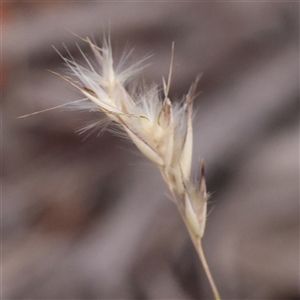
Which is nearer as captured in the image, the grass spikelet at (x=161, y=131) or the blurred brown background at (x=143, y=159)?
the grass spikelet at (x=161, y=131)

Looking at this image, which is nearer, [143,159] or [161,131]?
[161,131]

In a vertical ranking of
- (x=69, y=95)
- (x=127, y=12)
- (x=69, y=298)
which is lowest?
(x=69, y=298)

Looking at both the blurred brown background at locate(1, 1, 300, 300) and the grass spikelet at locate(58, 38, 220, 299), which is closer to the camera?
the grass spikelet at locate(58, 38, 220, 299)

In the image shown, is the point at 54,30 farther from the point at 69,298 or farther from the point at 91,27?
the point at 69,298

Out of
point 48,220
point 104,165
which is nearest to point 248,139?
point 104,165

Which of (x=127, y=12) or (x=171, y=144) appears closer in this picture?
(x=171, y=144)

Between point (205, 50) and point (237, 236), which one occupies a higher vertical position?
point (205, 50)

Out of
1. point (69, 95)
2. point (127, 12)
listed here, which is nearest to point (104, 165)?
point (69, 95)
